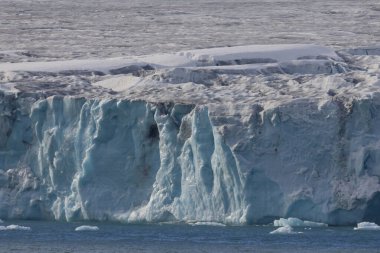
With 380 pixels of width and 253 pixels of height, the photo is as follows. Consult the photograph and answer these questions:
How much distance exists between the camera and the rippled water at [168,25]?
38.3 meters

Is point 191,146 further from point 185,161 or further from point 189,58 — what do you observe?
point 189,58

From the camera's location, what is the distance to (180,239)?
27.5 meters

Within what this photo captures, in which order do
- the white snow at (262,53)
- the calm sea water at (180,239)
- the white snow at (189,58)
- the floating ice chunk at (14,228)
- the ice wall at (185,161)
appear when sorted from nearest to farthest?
the calm sea water at (180,239)
the ice wall at (185,161)
the floating ice chunk at (14,228)
the white snow at (189,58)
the white snow at (262,53)

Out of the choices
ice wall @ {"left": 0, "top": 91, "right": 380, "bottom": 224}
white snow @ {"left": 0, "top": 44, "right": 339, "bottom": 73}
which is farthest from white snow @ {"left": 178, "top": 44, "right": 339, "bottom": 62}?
ice wall @ {"left": 0, "top": 91, "right": 380, "bottom": 224}

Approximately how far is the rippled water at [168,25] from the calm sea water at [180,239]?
8340 millimetres

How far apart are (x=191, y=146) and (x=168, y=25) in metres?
13.9

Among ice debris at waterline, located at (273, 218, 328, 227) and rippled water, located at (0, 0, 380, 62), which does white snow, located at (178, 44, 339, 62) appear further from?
ice debris at waterline, located at (273, 218, 328, 227)

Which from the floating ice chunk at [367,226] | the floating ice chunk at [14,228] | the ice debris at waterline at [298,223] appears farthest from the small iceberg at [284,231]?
the floating ice chunk at [14,228]

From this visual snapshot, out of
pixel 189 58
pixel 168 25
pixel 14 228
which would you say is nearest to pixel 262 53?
pixel 189 58

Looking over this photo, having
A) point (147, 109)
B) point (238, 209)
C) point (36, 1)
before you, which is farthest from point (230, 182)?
point (36, 1)

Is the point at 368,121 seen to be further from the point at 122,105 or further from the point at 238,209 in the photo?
the point at 122,105

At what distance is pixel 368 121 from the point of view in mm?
29000

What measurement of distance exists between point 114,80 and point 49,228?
4.45 m

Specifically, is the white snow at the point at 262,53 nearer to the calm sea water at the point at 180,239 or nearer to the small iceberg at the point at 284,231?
the calm sea water at the point at 180,239
